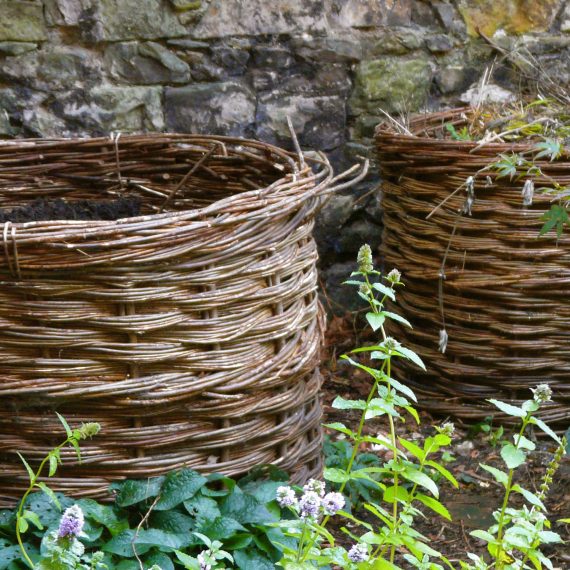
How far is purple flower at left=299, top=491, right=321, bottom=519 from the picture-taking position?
114 cm

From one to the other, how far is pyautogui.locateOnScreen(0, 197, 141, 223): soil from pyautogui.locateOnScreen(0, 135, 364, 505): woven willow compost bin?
1.71 ft

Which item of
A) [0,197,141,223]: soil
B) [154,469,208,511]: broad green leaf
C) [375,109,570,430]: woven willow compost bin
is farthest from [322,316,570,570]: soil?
[0,197,141,223]: soil

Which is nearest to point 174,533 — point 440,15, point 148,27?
point 148,27

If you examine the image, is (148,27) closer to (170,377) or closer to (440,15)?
(440,15)

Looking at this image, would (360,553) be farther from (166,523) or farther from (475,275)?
(475,275)

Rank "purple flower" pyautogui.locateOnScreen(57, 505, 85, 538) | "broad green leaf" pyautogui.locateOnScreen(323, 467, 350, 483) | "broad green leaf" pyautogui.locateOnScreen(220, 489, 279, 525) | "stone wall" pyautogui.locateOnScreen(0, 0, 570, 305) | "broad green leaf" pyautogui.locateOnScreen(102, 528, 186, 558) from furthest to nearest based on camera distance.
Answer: "stone wall" pyautogui.locateOnScreen(0, 0, 570, 305) < "broad green leaf" pyautogui.locateOnScreen(220, 489, 279, 525) < "broad green leaf" pyautogui.locateOnScreen(102, 528, 186, 558) < "broad green leaf" pyautogui.locateOnScreen(323, 467, 350, 483) < "purple flower" pyautogui.locateOnScreen(57, 505, 85, 538)

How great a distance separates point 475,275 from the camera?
8.02ft

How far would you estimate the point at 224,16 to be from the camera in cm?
282

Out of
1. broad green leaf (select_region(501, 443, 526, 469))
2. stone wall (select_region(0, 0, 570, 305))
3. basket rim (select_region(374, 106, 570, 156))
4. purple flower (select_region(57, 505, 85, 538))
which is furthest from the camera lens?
stone wall (select_region(0, 0, 570, 305))

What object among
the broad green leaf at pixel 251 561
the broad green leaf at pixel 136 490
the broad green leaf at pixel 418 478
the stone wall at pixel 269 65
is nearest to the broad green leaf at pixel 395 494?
the broad green leaf at pixel 418 478

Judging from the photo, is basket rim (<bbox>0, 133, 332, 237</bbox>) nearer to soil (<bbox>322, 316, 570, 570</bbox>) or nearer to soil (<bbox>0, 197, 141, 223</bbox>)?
soil (<bbox>0, 197, 141, 223</bbox>)

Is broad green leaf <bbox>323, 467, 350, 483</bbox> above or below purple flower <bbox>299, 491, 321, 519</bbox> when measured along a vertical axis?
below

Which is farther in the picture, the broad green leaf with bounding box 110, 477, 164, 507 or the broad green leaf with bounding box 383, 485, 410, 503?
the broad green leaf with bounding box 110, 477, 164, 507

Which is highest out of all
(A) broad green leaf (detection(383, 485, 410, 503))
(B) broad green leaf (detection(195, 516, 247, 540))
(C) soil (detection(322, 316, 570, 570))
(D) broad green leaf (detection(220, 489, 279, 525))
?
(A) broad green leaf (detection(383, 485, 410, 503))
